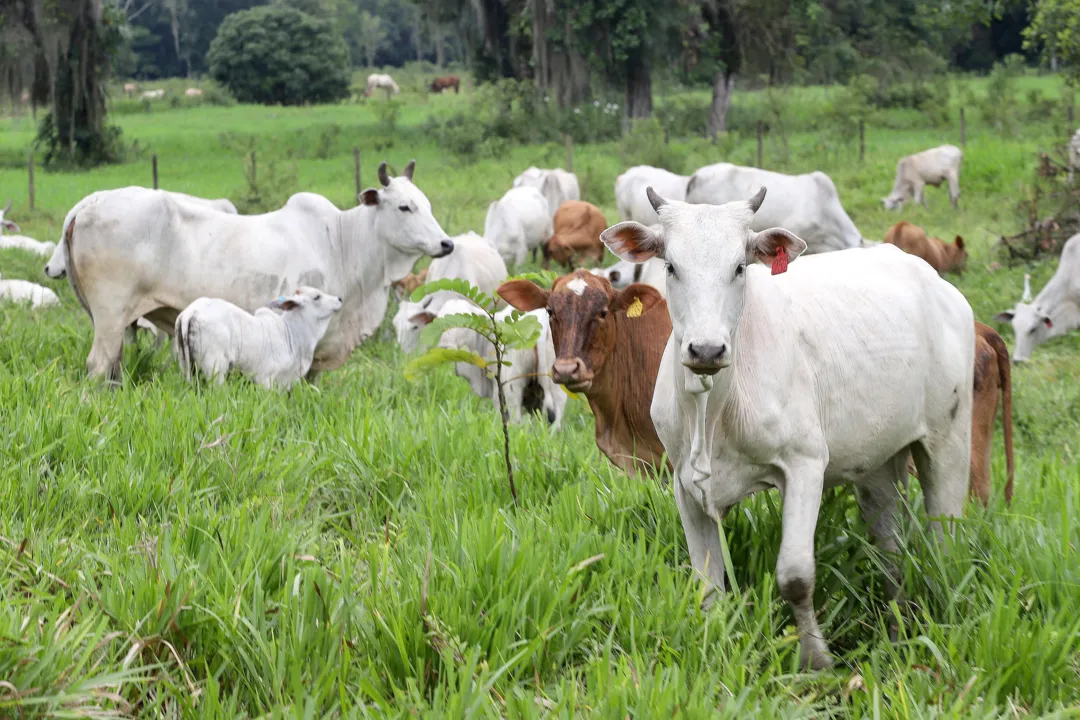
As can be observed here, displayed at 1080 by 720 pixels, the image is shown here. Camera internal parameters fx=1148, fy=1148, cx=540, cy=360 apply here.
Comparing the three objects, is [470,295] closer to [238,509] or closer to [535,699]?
[238,509]

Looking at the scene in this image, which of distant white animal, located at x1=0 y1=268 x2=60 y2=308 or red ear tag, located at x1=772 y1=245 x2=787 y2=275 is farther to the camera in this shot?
distant white animal, located at x1=0 y1=268 x2=60 y2=308

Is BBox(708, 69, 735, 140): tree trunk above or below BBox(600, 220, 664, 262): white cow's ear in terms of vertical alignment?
above

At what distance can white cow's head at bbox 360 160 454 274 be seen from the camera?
320 inches

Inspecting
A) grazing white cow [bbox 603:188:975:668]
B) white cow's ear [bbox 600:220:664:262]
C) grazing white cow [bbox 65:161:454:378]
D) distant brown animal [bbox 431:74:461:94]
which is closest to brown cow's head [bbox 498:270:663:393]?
grazing white cow [bbox 603:188:975:668]

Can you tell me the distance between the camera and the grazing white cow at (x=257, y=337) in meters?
6.43

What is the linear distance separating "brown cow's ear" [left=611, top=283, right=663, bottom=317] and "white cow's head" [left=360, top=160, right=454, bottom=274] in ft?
10.3

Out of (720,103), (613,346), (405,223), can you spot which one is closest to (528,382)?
(405,223)

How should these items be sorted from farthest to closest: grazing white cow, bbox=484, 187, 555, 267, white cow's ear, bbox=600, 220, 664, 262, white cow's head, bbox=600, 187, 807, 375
Answer: grazing white cow, bbox=484, 187, 555, 267
white cow's ear, bbox=600, 220, 664, 262
white cow's head, bbox=600, 187, 807, 375

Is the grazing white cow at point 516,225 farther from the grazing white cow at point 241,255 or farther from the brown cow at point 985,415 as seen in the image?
the brown cow at point 985,415

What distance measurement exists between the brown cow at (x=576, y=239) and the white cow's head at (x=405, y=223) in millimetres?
6654

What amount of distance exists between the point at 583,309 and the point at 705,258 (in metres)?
1.86

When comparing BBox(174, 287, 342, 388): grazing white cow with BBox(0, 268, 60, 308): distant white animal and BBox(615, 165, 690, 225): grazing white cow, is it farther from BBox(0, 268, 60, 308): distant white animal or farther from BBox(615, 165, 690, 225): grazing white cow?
BBox(615, 165, 690, 225): grazing white cow

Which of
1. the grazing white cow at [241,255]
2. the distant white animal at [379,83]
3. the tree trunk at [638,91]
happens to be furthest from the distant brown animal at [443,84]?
the grazing white cow at [241,255]

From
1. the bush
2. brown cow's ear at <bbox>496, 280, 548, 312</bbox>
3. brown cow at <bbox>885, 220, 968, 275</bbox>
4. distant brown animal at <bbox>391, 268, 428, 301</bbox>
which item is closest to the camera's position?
brown cow's ear at <bbox>496, 280, 548, 312</bbox>
